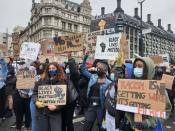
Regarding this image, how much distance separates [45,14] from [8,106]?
85871 mm

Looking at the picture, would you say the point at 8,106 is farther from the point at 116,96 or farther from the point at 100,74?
the point at 116,96

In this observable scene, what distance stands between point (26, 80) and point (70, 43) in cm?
354

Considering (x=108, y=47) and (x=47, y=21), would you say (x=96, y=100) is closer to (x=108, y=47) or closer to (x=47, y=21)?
(x=108, y=47)

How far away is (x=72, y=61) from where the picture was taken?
7629 millimetres

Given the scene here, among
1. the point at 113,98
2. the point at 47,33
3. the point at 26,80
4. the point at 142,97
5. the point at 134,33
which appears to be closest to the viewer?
the point at 142,97

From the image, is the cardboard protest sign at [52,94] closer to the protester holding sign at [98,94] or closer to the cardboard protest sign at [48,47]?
the protester holding sign at [98,94]

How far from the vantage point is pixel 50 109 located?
562cm

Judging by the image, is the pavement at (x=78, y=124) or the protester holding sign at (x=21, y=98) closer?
the protester holding sign at (x=21, y=98)

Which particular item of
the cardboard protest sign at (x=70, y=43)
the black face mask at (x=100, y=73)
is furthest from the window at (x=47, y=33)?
the black face mask at (x=100, y=73)

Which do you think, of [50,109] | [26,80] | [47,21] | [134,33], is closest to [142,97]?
[50,109]

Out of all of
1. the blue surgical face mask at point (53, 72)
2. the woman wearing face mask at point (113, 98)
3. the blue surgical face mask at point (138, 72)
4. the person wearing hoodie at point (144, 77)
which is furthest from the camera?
the blue surgical face mask at point (53, 72)

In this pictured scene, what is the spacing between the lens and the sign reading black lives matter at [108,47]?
8.94 meters

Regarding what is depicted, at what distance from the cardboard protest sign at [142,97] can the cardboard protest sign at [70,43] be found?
619 cm

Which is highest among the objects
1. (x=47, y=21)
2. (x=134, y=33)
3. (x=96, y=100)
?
(x=47, y=21)
